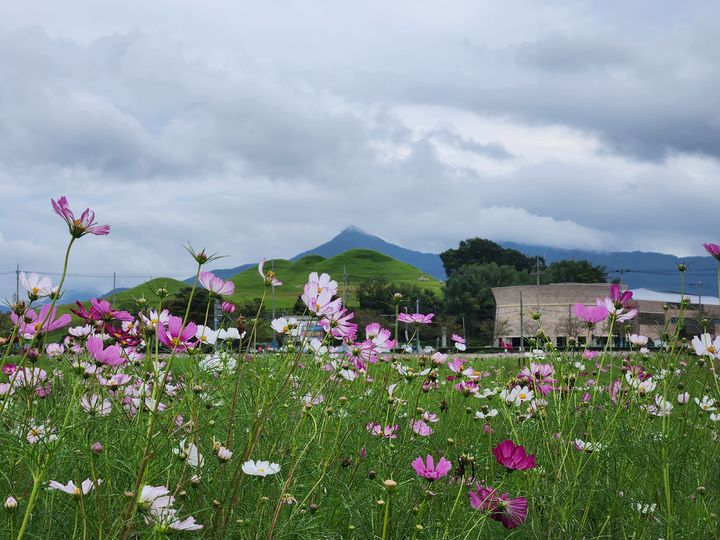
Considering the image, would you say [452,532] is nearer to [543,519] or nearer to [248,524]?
[543,519]

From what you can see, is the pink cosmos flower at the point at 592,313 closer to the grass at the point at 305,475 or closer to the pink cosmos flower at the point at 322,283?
the grass at the point at 305,475

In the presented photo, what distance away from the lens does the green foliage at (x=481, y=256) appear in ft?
230

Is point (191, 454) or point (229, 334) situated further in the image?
point (229, 334)

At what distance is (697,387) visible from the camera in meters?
4.58

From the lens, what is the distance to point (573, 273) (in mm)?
59469

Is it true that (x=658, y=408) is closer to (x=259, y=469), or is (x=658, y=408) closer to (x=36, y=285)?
(x=259, y=469)

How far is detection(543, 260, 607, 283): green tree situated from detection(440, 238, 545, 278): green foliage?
8165 mm

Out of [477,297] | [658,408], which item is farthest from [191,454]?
[477,297]

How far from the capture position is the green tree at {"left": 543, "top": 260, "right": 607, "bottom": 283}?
193ft

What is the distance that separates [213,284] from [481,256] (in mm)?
69267

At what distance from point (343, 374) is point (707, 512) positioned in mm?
1408

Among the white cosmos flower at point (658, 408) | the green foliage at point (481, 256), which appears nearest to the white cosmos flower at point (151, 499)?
the white cosmos flower at point (658, 408)

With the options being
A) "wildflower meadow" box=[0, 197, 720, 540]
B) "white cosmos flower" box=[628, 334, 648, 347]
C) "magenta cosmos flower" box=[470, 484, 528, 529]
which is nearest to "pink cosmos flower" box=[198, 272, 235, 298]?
"wildflower meadow" box=[0, 197, 720, 540]

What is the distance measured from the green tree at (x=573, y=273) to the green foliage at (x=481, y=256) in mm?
8165
